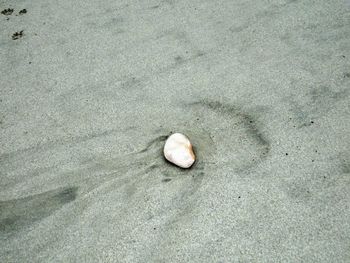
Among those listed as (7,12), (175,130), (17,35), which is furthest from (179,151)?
(7,12)

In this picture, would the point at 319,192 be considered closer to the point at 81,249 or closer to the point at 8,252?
the point at 81,249

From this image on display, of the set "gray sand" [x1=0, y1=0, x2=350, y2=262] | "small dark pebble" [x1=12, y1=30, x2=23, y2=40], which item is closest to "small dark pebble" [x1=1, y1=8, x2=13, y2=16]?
"gray sand" [x1=0, y1=0, x2=350, y2=262]

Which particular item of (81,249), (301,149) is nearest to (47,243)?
(81,249)

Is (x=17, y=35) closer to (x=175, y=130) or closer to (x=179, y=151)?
(x=175, y=130)

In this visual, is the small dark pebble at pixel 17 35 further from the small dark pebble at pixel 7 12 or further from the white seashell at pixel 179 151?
the white seashell at pixel 179 151

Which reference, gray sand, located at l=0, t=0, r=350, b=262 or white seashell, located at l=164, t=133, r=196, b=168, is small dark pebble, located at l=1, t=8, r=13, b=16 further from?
white seashell, located at l=164, t=133, r=196, b=168

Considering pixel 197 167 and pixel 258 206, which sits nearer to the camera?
pixel 258 206

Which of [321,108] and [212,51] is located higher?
[212,51]
